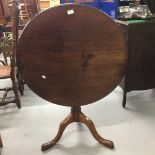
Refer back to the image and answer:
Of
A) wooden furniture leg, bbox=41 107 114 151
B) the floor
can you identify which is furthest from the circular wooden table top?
the floor

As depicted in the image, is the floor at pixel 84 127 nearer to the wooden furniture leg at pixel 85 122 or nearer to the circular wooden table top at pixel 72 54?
the wooden furniture leg at pixel 85 122

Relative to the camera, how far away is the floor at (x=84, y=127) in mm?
1829

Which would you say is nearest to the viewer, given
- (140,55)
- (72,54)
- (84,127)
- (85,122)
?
(72,54)

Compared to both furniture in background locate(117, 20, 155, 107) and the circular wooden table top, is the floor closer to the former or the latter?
furniture in background locate(117, 20, 155, 107)

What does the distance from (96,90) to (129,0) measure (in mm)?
4499

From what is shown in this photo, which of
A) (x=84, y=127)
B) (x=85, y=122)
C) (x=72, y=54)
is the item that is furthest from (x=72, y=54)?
(x=84, y=127)

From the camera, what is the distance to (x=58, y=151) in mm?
1817

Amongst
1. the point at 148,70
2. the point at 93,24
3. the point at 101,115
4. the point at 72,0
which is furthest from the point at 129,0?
the point at 93,24

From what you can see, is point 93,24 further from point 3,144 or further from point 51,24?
point 3,144

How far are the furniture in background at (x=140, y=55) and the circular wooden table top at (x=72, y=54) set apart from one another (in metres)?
0.63

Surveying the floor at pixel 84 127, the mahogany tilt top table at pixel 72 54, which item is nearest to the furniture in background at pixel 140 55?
the floor at pixel 84 127

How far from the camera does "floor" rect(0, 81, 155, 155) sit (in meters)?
1.83

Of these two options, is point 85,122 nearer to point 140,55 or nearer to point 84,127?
point 84,127

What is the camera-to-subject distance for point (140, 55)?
2.22m
